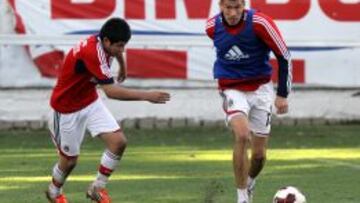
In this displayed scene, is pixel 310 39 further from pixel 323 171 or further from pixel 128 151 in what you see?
pixel 323 171

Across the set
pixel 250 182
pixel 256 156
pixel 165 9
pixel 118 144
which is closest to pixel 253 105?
pixel 256 156

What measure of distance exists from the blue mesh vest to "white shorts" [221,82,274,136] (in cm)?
16

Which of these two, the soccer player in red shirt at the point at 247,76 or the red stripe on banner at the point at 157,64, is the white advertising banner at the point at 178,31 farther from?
the soccer player in red shirt at the point at 247,76

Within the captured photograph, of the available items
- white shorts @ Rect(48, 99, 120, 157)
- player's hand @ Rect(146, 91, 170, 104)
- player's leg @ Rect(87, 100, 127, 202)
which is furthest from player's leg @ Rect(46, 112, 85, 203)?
player's hand @ Rect(146, 91, 170, 104)

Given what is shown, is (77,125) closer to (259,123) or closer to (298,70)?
(259,123)

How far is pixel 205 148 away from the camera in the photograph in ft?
49.1

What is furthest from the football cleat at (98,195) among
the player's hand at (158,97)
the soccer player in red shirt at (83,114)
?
the player's hand at (158,97)

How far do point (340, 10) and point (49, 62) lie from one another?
4945mm

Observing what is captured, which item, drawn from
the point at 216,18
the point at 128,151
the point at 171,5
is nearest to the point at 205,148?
the point at 128,151

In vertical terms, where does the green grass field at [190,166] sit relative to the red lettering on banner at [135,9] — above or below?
below

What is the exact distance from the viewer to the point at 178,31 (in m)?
17.6

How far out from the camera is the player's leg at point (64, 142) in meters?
9.46

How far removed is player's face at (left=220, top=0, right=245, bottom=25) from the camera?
9.12 meters

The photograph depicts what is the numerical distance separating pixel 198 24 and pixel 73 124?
8.37m
